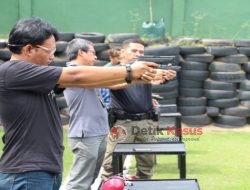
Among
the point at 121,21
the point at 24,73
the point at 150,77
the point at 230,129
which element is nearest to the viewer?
the point at 24,73

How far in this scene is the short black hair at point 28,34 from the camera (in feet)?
8.54

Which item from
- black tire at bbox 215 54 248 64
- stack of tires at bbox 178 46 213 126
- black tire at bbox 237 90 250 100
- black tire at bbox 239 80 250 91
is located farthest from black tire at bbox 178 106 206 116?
black tire at bbox 215 54 248 64

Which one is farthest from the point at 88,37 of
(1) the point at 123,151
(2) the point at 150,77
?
(2) the point at 150,77

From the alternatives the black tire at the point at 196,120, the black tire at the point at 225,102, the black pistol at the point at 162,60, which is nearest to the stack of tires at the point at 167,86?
the black tire at the point at 196,120

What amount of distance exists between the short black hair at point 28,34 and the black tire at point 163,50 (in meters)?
6.79

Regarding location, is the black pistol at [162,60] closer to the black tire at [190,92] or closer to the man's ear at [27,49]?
the man's ear at [27,49]

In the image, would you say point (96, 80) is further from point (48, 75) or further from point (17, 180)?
point (17, 180)

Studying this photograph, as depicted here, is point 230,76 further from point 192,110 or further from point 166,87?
point 166,87

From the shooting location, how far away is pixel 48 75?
252 centimetres

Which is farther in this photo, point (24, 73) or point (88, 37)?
point (88, 37)

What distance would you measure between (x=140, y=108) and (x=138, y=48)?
2.25 ft

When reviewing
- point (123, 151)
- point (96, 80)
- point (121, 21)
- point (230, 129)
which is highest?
point (121, 21)

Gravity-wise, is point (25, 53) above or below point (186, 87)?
above

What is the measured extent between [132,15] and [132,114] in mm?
7093
